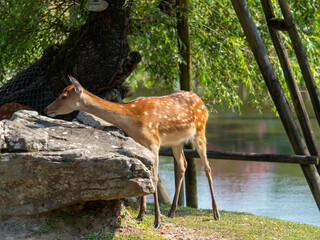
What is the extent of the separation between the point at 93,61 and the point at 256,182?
943cm

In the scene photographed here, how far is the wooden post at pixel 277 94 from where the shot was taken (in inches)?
243

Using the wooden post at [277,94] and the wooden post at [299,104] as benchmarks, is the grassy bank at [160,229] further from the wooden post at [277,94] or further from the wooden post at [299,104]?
the wooden post at [299,104]

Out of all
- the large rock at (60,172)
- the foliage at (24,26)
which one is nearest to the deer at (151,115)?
the large rock at (60,172)

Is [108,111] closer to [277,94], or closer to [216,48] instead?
[277,94]

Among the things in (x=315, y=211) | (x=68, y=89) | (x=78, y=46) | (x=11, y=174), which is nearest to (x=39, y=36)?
(x=78, y=46)

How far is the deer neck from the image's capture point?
4691 mm

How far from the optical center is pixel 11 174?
3.63 metres

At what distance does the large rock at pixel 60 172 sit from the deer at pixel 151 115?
2.58 feet

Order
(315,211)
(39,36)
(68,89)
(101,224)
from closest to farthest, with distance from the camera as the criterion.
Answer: (101,224)
(68,89)
(39,36)
(315,211)

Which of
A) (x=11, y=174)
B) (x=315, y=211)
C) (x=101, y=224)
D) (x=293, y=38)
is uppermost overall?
(x=293, y=38)

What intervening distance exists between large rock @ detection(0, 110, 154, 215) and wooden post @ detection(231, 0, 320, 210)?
2.81 m

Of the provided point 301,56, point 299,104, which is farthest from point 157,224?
point 301,56

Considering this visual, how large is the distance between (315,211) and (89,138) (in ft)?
25.9

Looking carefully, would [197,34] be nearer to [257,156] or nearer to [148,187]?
[257,156]
